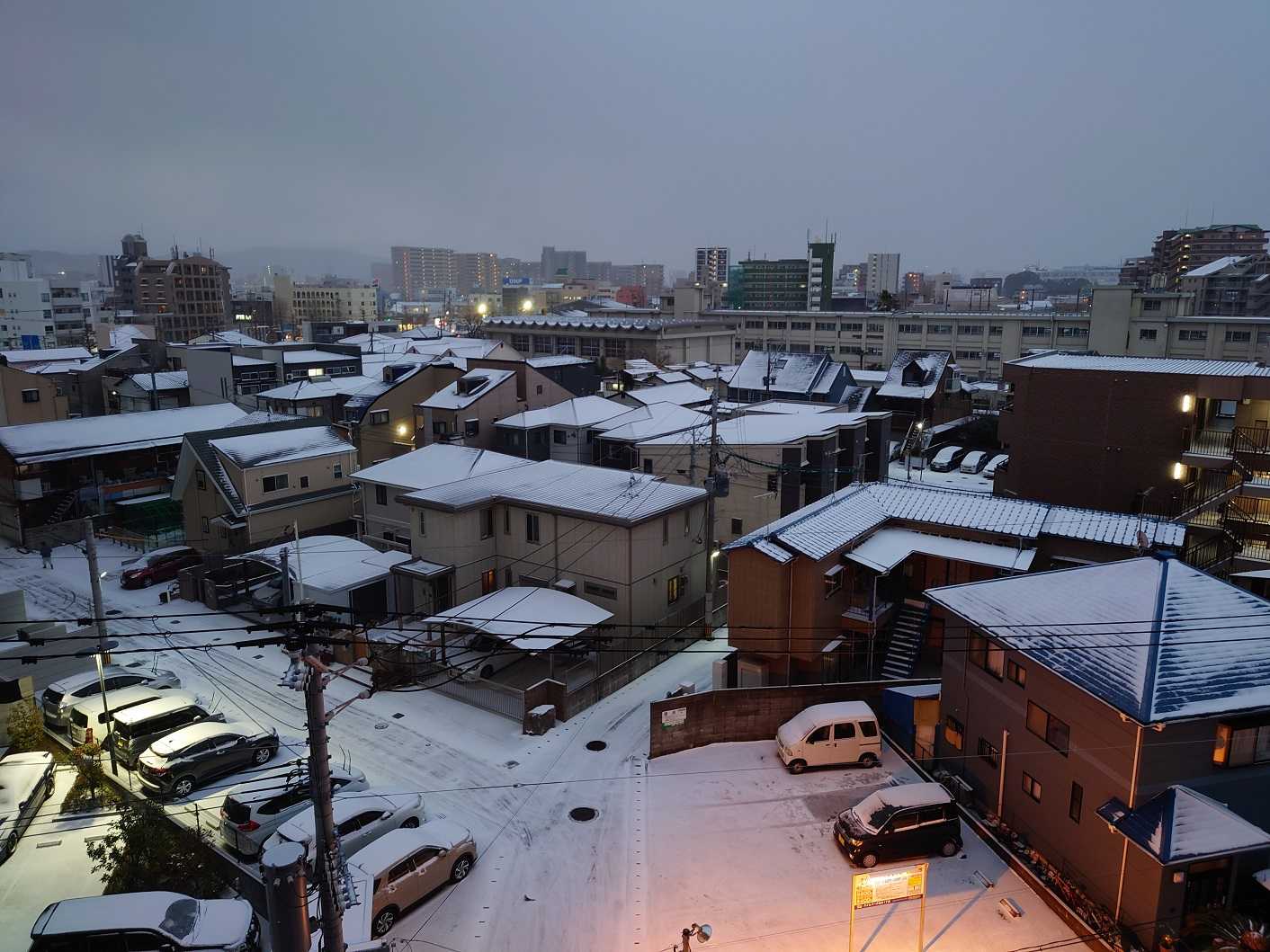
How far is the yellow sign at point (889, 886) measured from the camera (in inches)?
420

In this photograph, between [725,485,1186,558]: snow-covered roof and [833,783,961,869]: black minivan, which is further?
[725,485,1186,558]: snow-covered roof

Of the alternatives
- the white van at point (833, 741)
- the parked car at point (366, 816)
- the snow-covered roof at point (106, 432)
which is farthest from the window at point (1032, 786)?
the snow-covered roof at point (106, 432)

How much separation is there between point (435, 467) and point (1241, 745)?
22174 mm

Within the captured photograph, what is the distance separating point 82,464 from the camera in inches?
1367

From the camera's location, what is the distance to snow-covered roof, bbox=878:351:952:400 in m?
50.8

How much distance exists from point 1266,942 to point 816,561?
957 cm

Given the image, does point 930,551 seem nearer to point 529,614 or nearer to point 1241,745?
point 1241,745

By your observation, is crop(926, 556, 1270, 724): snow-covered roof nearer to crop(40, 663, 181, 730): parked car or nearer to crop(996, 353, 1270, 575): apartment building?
crop(996, 353, 1270, 575): apartment building

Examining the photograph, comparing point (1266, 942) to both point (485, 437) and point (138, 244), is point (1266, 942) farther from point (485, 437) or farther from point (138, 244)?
point (138, 244)

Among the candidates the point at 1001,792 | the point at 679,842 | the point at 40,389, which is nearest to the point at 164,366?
the point at 40,389

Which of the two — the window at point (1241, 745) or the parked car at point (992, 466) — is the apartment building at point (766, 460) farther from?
the window at point (1241, 745)

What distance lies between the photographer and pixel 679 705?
666 inches

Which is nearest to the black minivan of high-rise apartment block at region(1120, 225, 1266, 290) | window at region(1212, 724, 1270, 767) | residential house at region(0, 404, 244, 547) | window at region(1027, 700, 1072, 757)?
window at region(1027, 700, 1072, 757)

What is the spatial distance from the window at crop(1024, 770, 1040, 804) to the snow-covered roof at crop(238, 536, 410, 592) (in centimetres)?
1705
